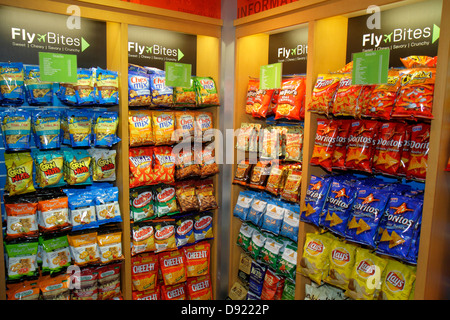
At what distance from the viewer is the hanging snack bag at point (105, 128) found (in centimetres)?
260

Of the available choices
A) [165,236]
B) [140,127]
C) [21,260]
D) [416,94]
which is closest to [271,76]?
[140,127]

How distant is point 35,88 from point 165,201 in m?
1.27

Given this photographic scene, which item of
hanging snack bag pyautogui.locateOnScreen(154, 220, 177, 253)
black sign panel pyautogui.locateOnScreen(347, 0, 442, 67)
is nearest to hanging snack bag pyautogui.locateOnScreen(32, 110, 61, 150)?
hanging snack bag pyautogui.locateOnScreen(154, 220, 177, 253)

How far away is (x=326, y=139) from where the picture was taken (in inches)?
92.4

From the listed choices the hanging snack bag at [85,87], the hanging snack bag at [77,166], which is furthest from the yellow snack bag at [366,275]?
the hanging snack bag at [85,87]

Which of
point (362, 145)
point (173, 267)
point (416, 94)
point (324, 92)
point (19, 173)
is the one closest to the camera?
point (416, 94)

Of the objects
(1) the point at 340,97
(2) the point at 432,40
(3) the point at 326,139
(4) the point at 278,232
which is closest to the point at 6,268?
(4) the point at 278,232

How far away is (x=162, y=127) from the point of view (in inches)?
113

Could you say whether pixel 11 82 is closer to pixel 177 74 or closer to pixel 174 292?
pixel 177 74

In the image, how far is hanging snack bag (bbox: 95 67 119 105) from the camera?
2.55 metres

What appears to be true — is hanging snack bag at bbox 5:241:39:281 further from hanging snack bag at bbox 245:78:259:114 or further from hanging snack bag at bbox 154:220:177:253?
hanging snack bag at bbox 245:78:259:114

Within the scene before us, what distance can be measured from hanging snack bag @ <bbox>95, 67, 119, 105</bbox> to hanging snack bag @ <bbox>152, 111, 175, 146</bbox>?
367mm

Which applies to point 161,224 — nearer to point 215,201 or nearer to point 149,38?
point 215,201

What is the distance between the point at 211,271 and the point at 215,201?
2.34 feet
